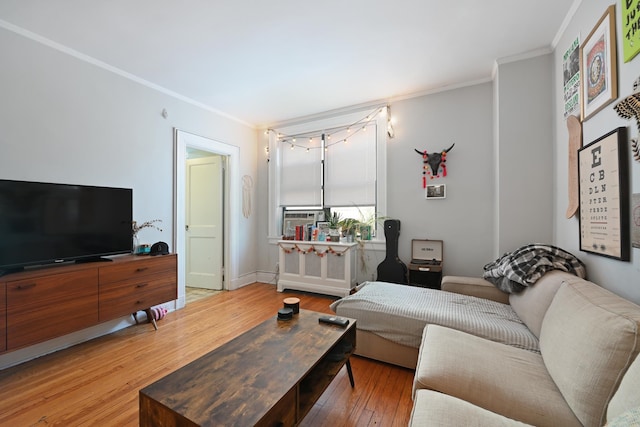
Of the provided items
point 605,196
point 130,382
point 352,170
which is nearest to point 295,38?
point 352,170

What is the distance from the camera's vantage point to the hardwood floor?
4.79 ft

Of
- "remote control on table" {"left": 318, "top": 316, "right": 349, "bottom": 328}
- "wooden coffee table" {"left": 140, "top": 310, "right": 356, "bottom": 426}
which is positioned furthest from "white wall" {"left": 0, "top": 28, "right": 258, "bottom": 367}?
"remote control on table" {"left": 318, "top": 316, "right": 349, "bottom": 328}

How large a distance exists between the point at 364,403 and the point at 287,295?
2230mm

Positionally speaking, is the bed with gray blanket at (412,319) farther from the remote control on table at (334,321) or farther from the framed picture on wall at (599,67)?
the framed picture on wall at (599,67)

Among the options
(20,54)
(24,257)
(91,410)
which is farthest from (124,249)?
(20,54)

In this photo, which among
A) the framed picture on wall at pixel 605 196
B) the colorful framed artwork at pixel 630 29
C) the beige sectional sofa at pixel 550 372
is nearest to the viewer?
the beige sectional sofa at pixel 550 372

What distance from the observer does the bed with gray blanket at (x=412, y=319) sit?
162 centimetres

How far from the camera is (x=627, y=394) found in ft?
2.51

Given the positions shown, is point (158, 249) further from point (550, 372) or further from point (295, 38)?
point (550, 372)

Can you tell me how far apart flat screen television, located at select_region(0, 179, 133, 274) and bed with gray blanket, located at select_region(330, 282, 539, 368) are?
7.30 feet

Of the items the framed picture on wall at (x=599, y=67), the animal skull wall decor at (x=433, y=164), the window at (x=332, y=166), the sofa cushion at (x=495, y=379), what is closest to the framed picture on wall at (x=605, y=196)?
the framed picture on wall at (x=599, y=67)

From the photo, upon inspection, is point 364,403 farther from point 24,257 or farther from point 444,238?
point 24,257

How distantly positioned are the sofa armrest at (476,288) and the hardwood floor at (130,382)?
0.85m

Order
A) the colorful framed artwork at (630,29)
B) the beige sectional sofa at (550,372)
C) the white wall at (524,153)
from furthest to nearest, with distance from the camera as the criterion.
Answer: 1. the white wall at (524,153)
2. the colorful framed artwork at (630,29)
3. the beige sectional sofa at (550,372)
